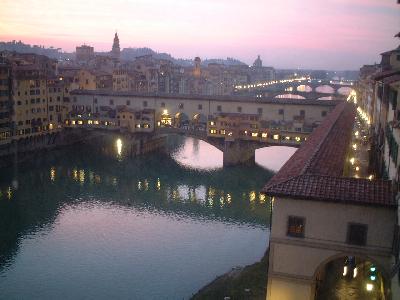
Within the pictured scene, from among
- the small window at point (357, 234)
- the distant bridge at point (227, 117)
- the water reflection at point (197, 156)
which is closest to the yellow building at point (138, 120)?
the distant bridge at point (227, 117)

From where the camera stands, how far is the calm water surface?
23.9 meters

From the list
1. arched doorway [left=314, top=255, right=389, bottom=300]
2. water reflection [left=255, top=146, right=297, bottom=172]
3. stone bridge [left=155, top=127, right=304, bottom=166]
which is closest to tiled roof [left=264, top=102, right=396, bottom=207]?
arched doorway [left=314, top=255, right=389, bottom=300]

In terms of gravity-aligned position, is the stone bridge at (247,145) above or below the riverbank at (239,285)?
above

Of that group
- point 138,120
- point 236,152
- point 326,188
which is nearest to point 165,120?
→ point 138,120

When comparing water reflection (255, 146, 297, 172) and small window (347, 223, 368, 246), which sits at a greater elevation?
small window (347, 223, 368, 246)

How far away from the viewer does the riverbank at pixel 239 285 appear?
20.8m

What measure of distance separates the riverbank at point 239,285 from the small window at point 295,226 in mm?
5603

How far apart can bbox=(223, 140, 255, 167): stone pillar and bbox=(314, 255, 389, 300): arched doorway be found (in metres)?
29.8

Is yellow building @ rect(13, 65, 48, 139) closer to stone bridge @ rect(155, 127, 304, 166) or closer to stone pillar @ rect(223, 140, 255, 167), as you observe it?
stone bridge @ rect(155, 127, 304, 166)

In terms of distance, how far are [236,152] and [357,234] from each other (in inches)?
1415

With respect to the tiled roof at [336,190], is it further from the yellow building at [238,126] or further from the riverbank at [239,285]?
the yellow building at [238,126]

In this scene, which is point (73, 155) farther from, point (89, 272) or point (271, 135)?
point (89, 272)

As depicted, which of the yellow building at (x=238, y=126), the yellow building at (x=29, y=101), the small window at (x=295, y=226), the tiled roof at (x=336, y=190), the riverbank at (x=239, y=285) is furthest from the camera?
the yellow building at (x=238, y=126)

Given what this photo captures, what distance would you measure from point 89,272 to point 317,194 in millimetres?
14475
